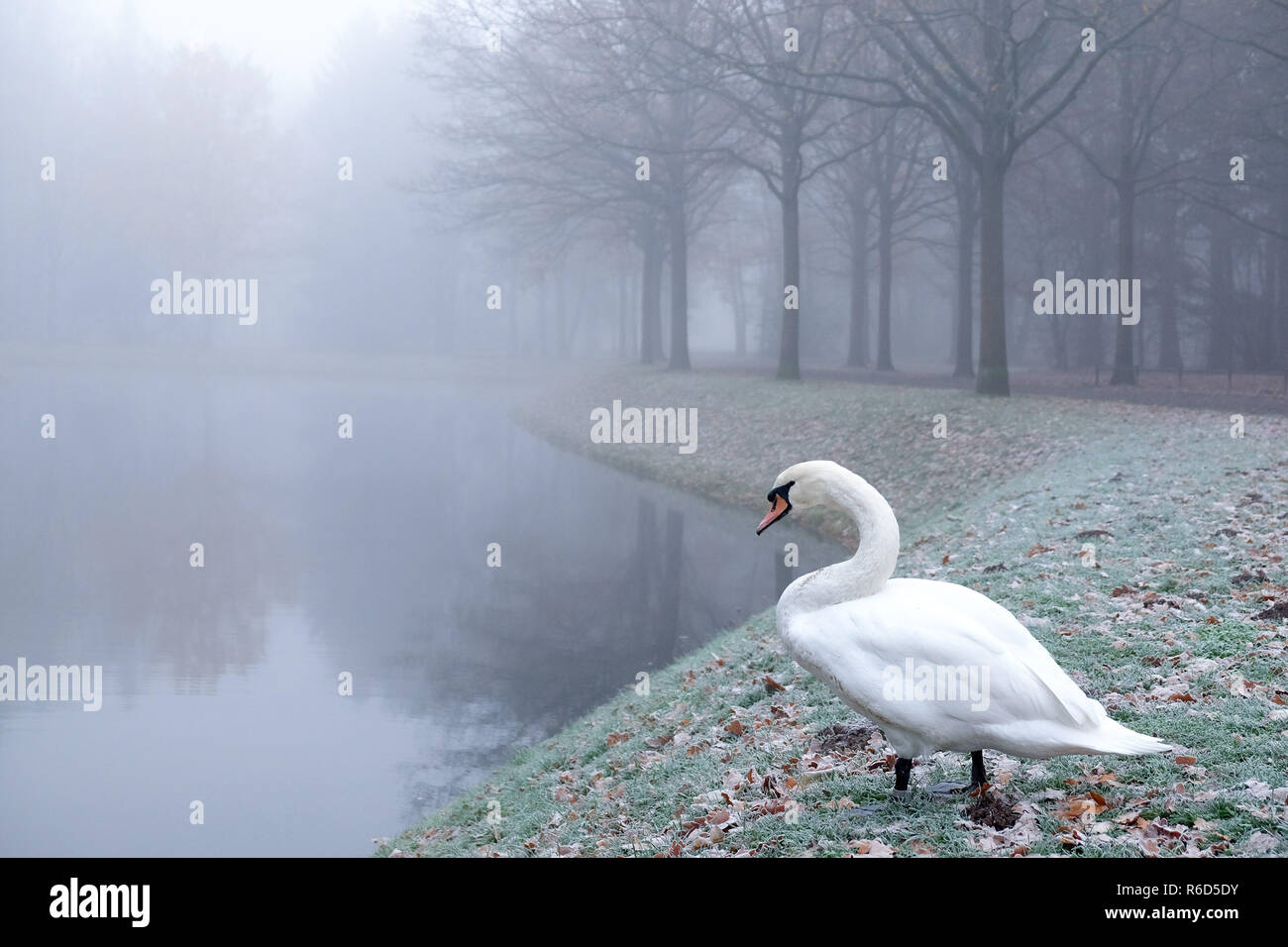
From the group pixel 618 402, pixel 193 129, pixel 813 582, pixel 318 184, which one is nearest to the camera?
pixel 813 582

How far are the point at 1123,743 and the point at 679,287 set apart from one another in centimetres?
3513

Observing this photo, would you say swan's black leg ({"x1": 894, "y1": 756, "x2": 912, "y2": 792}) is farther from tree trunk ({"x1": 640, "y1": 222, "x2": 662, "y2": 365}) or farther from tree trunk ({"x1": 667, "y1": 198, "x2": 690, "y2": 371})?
tree trunk ({"x1": 640, "y1": 222, "x2": 662, "y2": 365})

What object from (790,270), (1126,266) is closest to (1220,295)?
(1126,266)

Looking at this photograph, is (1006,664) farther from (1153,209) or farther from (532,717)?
(1153,209)

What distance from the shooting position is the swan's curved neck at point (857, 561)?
584cm

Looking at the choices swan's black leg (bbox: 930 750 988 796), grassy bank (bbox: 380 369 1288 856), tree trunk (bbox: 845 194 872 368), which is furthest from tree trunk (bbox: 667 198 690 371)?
swan's black leg (bbox: 930 750 988 796)

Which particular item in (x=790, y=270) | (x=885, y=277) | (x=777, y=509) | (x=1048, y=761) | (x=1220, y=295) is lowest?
(x=1048, y=761)

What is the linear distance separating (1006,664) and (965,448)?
16.3 metres

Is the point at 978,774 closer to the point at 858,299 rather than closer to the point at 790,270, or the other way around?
the point at 790,270

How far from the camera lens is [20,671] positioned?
41.7 feet

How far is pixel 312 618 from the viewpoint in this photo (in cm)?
1529

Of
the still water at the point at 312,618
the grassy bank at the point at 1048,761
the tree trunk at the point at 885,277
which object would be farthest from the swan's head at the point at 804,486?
the tree trunk at the point at 885,277

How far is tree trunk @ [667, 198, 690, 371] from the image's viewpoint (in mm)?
39094
